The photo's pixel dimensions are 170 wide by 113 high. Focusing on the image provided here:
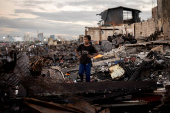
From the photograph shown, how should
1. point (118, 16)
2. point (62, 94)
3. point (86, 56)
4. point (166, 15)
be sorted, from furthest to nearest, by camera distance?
point (118, 16)
point (166, 15)
point (86, 56)
point (62, 94)

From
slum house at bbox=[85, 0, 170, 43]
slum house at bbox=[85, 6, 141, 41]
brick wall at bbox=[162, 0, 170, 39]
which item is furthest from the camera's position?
slum house at bbox=[85, 6, 141, 41]

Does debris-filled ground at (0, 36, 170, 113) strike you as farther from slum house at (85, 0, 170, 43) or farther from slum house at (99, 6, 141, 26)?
slum house at (99, 6, 141, 26)

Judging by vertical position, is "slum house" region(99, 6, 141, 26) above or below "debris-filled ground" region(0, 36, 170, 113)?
above

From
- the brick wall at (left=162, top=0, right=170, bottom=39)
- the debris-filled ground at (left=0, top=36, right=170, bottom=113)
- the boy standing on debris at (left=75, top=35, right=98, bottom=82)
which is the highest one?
the brick wall at (left=162, top=0, right=170, bottom=39)

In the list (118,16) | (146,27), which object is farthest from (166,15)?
(118,16)

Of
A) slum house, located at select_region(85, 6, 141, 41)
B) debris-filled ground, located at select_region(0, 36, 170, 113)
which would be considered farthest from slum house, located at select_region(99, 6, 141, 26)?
debris-filled ground, located at select_region(0, 36, 170, 113)

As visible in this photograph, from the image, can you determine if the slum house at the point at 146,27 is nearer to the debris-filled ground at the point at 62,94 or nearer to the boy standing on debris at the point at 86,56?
the boy standing on debris at the point at 86,56

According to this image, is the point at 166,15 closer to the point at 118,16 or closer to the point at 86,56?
the point at 86,56

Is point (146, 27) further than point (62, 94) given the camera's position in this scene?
Yes

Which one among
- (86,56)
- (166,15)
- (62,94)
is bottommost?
(62,94)

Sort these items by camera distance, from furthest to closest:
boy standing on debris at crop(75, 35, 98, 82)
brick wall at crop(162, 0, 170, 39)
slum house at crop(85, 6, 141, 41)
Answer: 1. slum house at crop(85, 6, 141, 41)
2. brick wall at crop(162, 0, 170, 39)
3. boy standing on debris at crop(75, 35, 98, 82)

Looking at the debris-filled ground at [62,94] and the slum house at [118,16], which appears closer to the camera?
the debris-filled ground at [62,94]

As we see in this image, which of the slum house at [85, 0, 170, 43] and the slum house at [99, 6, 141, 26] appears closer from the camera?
the slum house at [85, 0, 170, 43]

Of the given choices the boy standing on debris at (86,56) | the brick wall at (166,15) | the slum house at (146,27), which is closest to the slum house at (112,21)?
the slum house at (146,27)
